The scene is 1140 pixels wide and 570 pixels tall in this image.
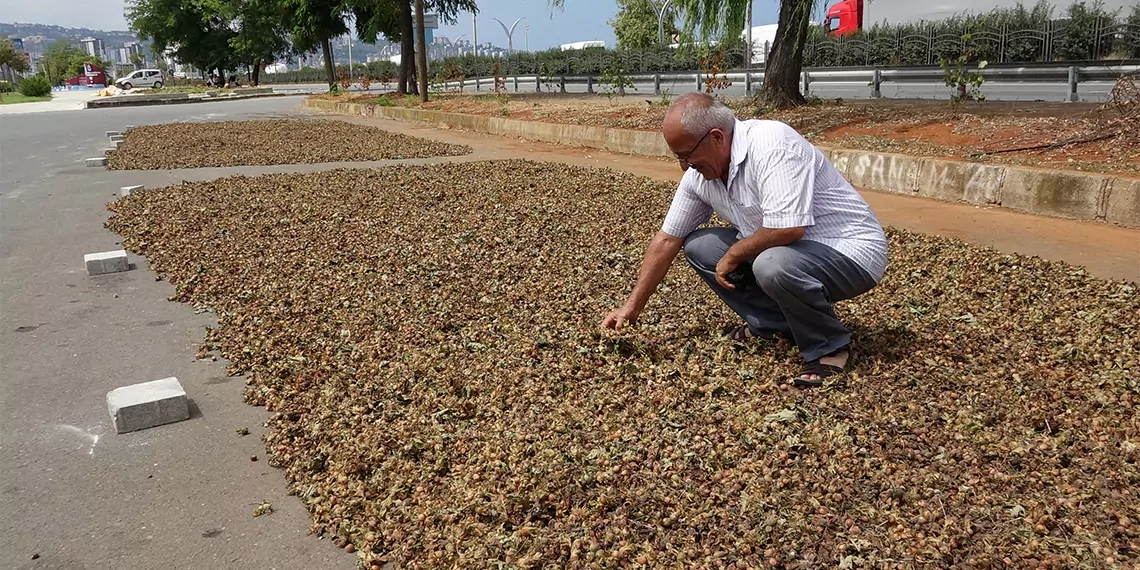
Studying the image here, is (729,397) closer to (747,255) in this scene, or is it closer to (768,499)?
(747,255)

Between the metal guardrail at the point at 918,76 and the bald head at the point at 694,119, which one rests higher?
the metal guardrail at the point at 918,76

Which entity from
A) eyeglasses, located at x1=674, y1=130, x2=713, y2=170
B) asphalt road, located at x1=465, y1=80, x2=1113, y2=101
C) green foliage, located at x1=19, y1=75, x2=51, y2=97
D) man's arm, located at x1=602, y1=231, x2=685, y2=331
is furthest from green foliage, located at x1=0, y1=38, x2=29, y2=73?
eyeglasses, located at x1=674, y1=130, x2=713, y2=170

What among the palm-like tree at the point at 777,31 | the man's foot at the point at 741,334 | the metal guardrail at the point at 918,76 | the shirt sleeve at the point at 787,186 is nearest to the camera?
the shirt sleeve at the point at 787,186

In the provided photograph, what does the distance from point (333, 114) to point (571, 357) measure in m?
22.8

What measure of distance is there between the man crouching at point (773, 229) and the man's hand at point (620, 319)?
7 centimetres

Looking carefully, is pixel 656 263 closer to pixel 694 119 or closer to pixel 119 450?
pixel 694 119

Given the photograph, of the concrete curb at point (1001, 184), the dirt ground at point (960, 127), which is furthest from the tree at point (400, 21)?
the concrete curb at point (1001, 184)

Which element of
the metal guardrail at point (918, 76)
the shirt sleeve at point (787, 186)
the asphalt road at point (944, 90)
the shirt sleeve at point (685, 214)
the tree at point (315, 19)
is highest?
the tree at point (315, 19)

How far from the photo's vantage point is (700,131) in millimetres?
3102

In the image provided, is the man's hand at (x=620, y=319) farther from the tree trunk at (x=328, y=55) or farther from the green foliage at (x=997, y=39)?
the tree trunk at (x=328, y=55)

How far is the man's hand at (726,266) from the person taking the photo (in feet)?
10.9

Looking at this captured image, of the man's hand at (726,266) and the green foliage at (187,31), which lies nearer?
the man's hand at (726,266)

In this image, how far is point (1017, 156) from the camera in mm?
7844

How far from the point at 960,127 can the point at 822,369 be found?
277 inches
